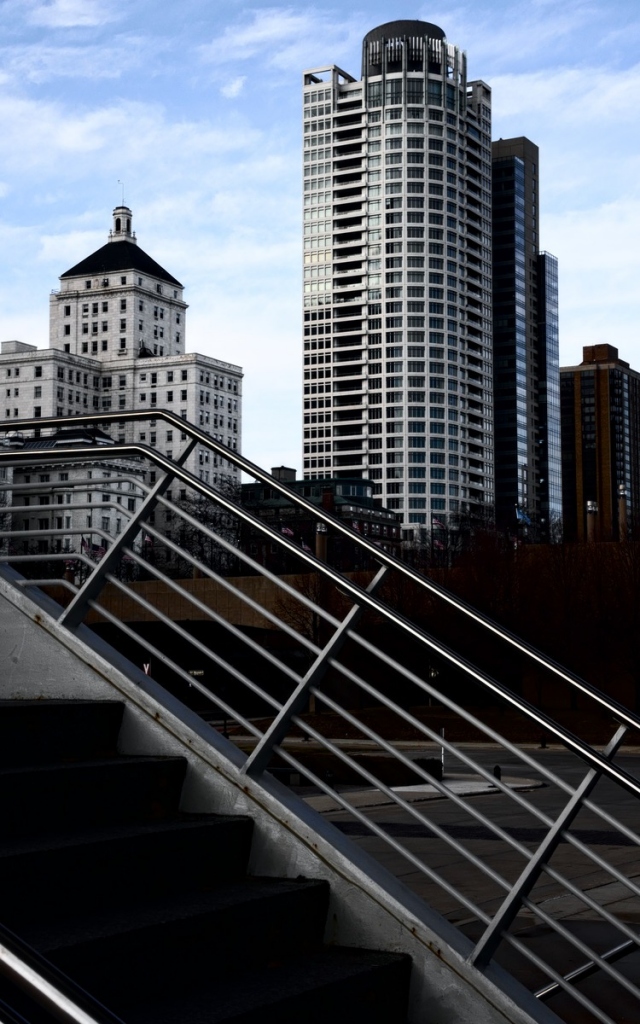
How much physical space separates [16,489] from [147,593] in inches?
2043

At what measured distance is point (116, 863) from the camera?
379 cm

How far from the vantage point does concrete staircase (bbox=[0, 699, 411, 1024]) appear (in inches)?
132

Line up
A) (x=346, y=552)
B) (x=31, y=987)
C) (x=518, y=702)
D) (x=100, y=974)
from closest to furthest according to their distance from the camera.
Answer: (x=31, y=987) → (x=100, y=974) → (x=518, y=702) → (x=346, y=552)

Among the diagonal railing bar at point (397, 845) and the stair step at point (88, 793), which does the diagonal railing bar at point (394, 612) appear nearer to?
the diagonal railing bar at point (397, 845)

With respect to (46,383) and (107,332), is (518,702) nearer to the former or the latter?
(46,383)

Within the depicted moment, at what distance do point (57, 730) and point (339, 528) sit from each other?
1443 millimetres

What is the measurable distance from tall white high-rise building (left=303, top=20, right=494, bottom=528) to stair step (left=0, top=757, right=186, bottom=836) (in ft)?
554

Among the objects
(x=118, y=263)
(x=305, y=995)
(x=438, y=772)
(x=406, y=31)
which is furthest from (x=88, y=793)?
(x=118, y=263)

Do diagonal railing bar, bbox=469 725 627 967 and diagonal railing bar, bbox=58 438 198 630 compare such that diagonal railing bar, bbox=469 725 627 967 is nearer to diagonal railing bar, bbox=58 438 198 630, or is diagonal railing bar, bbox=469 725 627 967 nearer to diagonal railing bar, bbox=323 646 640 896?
diagonal railing bar, bbox=323 646 640 896

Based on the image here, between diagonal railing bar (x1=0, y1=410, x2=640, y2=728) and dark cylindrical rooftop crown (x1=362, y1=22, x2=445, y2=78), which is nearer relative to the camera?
diagonal railing bar (x1=0, y1=410, x2=640, y2=728)

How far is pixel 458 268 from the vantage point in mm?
181625

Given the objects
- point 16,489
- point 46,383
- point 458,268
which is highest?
point 458,268

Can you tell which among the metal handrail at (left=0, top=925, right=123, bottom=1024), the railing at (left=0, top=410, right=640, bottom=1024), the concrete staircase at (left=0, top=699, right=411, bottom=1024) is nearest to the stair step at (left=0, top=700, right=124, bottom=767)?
the concrete staircase at (left=0, top=699, right=411, bottom=1024)

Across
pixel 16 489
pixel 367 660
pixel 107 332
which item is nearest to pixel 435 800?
pixel 16 489
